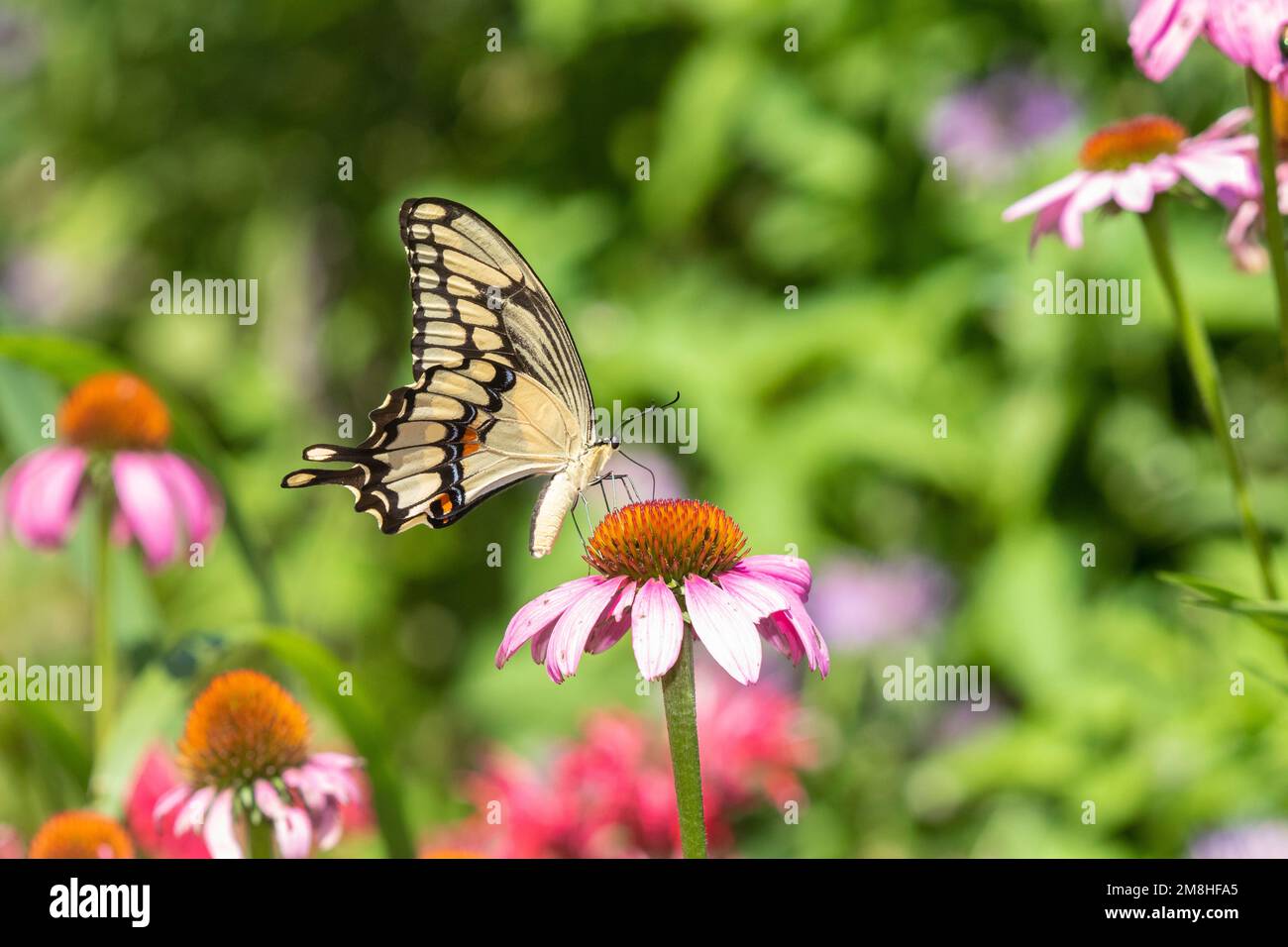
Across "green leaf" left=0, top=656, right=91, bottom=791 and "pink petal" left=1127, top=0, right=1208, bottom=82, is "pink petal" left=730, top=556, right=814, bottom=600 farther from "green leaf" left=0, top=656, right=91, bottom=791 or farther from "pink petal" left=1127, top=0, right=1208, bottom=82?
"green leaf" left=0, top=656, right=91, bottom=791

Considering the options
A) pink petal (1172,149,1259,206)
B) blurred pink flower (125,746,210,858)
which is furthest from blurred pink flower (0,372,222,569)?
pink petal (1172,149,1259,206)

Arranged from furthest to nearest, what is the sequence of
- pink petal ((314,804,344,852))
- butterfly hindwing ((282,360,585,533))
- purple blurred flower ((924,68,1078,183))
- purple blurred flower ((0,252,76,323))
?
purple blurred flower ((0,252,76,323)) → purple blurred flower ((924,68,1078,183)) → butterfly hindwing ((282,360,585,533)) → pink petal ((314,804,344,852))

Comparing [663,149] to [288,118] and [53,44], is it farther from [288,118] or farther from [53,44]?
[53,44]

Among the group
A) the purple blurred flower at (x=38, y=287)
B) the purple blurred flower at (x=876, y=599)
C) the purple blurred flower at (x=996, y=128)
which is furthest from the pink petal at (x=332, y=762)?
the purple blurred flower at (x=38, y=287)

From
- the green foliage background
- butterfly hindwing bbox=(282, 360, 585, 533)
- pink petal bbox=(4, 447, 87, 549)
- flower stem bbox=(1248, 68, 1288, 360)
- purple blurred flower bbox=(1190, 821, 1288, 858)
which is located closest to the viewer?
flower stem bbox=(1248, 68, 1288, 360)

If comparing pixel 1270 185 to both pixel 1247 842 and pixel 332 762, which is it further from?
pixel 1247 842
